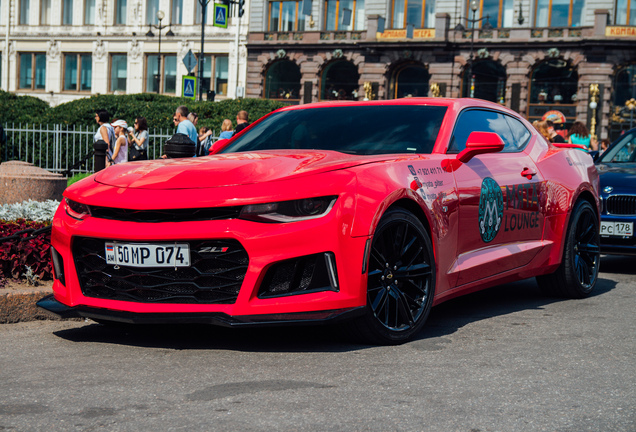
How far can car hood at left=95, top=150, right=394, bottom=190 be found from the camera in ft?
14.0

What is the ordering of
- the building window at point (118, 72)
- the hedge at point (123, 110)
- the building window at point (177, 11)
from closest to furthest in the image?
the hedge at point (123, 110), the building window at point (177, 11), the building window at point (118, 72)

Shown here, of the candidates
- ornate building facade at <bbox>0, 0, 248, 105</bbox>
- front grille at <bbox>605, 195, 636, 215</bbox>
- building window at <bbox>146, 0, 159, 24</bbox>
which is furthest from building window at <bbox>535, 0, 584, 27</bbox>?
front grille at <bbox>605, 195, 636, 215</bbox>

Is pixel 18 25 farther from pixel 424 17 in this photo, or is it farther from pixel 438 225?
pixel 438 225

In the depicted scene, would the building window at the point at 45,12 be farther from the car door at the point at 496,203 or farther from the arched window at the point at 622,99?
the car door at the point at 496,203

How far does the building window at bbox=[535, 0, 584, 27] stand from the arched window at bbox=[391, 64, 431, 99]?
21.6 ft

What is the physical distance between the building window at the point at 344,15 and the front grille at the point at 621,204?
39635 millimetres

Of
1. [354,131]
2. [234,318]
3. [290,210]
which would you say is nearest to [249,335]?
[234,318]

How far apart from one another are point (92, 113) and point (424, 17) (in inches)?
1154

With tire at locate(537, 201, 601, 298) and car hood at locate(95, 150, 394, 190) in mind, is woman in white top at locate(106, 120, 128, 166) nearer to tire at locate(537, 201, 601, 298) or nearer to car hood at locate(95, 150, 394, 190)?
tire at locate(537, 201, 601, 298)

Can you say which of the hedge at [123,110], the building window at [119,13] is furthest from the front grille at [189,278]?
the building window at [119,13]

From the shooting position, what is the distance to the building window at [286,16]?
48.7 meters

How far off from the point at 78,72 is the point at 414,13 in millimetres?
21383

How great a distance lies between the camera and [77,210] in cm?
455

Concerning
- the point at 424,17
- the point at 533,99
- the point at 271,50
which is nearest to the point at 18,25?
the point at 271,50
